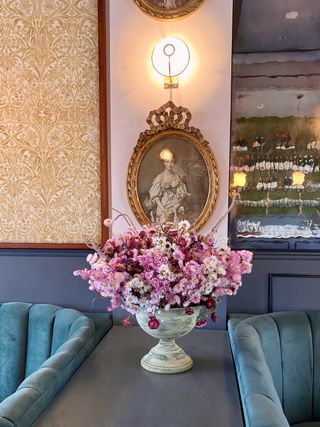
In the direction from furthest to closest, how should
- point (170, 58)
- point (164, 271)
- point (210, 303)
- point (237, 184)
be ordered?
1. point (237, 184)
2. point (170, 58)
3. point (210, 303)
4. point (164, 271)

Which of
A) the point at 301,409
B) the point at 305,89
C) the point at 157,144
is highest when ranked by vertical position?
the point at 305,89

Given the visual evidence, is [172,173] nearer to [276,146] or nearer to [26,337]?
[276,146]

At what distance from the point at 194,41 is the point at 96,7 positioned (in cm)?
57

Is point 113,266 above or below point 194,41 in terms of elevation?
below

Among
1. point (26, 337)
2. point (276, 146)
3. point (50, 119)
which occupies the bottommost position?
point (26, 337)

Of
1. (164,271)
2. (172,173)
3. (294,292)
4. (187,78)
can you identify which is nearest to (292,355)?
(294,292)

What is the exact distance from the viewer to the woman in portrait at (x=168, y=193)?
226 centimetres

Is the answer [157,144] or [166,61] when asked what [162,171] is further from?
[166,61]

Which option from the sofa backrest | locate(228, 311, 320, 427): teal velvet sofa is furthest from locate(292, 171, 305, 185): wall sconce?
the sofa backrest

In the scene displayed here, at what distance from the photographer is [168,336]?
164 centimetres

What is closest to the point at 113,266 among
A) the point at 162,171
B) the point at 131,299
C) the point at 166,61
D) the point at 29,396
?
the point at 131,299

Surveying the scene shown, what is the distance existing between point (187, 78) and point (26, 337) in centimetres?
164

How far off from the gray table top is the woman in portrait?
2.24 ft

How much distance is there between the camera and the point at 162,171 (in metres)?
2.27
